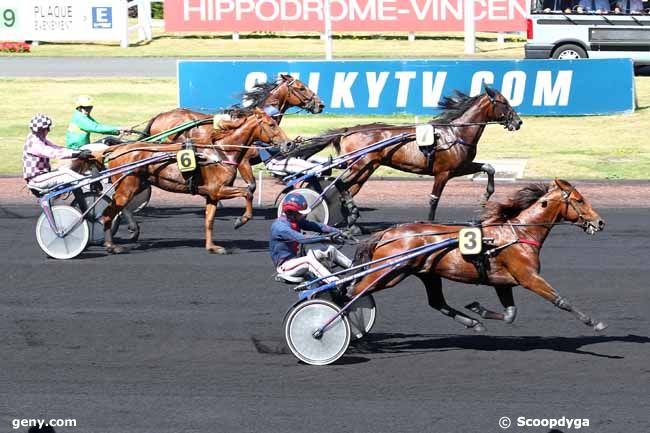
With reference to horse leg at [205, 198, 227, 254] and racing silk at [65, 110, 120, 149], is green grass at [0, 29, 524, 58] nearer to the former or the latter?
racing silk at [65, 110, 120, 149]

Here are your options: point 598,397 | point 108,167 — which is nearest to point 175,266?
point 108,167

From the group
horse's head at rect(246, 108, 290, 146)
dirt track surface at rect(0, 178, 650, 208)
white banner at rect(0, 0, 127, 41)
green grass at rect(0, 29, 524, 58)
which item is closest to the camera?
horse's head at rect(246, 108, 290, 146)

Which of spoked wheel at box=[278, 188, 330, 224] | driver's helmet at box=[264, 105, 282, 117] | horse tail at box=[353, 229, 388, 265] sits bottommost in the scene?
spoked wheel at box=[278, 188, 330, 224]

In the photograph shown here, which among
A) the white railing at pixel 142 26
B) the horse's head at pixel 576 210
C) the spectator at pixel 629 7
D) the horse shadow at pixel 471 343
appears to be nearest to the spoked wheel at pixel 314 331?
the horse shadow at pixel 471 343

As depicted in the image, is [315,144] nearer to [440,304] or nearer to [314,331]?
[440,304]

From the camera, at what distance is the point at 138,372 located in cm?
931

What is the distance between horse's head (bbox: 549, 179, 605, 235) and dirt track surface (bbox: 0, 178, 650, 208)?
7.08 meters

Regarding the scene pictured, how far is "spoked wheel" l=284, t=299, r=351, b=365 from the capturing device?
930 centimetres

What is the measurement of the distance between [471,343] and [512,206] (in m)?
1.25

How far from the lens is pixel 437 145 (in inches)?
583

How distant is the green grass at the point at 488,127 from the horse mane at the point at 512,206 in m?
9.69

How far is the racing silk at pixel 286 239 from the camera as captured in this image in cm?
959

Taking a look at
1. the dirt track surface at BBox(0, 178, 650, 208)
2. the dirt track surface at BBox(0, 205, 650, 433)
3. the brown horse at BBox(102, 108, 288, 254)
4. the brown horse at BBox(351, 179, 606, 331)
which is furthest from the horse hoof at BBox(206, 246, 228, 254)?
the brown horse at BBox(351, 179, 606, 331)

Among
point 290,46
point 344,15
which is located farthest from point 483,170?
point 344,15
